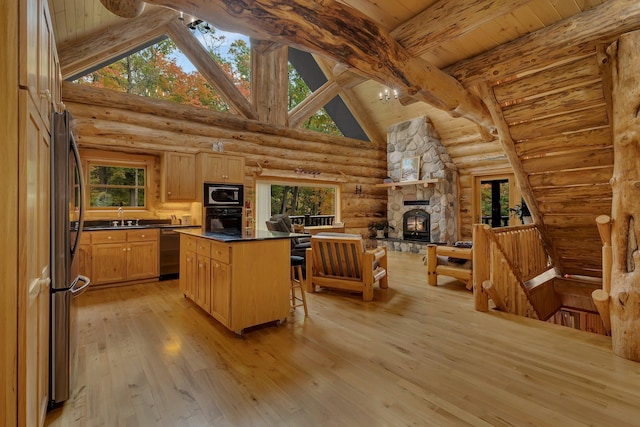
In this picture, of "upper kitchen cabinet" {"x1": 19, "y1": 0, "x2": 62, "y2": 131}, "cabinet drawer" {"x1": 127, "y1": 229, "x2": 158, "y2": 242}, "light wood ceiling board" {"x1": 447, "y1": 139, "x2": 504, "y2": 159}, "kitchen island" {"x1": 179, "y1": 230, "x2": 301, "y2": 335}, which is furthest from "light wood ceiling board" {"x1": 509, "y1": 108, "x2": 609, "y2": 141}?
"cabinet drawer" {"x1": 127, "y1": 229, "x2": 158, "y2": 242}

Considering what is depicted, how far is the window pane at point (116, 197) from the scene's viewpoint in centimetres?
527

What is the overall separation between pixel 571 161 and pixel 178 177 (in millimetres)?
5818

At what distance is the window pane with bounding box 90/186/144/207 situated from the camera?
5.27 meters

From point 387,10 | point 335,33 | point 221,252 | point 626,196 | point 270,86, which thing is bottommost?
point 221,252

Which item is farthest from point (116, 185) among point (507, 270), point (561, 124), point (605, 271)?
point (605, 271)

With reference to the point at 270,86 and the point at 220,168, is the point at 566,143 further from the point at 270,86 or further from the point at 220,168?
the point at 270,86

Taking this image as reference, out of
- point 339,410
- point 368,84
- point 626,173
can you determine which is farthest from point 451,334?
point 368,84

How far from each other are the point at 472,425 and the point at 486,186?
756cm

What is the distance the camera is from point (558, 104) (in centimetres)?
330

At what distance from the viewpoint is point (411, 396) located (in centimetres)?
200

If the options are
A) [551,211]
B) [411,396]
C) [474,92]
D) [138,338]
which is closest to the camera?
[411,396]

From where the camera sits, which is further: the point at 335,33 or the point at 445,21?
the point at 445,21

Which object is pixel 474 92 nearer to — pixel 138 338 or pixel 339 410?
pixel 339 410

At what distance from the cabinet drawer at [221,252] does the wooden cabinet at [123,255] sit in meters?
2.40
